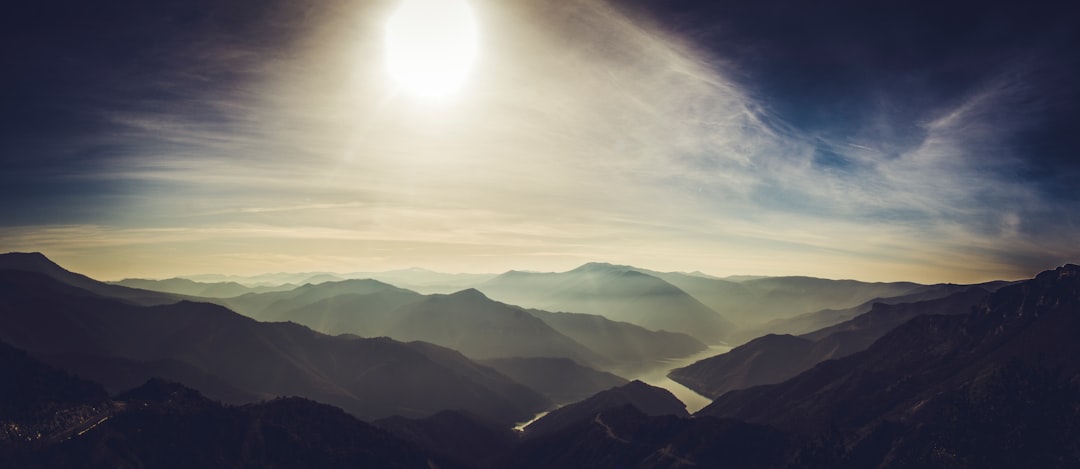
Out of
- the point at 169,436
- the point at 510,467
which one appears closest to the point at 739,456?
the point at 510,467

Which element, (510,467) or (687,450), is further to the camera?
(510,467)

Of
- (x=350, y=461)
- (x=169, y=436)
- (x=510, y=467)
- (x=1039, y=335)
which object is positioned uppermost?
(x=1039, y=335)

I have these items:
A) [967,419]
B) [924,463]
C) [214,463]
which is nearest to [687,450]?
[924,463]

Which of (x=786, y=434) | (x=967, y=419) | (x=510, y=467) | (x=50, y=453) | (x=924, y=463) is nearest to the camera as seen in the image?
(x=50, y=453)

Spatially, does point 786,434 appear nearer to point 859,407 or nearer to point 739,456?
point 739,456

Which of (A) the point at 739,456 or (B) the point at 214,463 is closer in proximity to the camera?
(B) the point at 214,463

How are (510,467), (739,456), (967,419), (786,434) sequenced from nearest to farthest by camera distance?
(967,419) < (739,456) < (786,434) < (510,467)

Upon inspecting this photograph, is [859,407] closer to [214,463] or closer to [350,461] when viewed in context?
[350,461]

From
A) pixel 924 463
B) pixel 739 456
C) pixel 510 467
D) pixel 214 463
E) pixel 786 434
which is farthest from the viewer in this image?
pixel 510 467

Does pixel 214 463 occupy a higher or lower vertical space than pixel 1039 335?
lower
